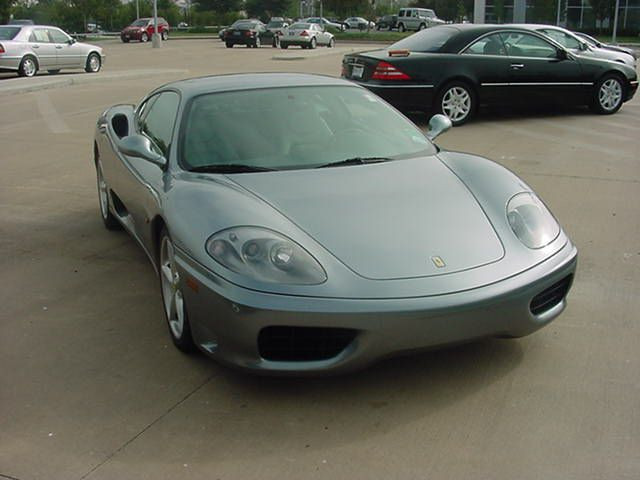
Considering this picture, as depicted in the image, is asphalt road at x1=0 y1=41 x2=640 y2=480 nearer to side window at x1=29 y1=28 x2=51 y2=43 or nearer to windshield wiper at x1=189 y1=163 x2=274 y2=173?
windshield wiper at x1=189 y1=163 x2=274 y2=173

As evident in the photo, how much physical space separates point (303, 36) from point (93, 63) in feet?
56.9

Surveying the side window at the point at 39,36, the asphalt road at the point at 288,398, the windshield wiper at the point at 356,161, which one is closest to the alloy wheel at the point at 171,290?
the asphalt road at the point at 288,398

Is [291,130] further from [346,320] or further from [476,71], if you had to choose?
[476,71]

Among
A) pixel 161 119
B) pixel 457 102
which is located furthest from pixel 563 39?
pixel 161 119

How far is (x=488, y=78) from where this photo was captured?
11609 mm

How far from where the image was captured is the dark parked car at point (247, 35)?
40844 mm

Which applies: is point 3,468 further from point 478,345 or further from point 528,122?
point 528,122

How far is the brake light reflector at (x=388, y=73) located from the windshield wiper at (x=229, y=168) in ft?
23.8

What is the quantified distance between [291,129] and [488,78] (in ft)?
24.9

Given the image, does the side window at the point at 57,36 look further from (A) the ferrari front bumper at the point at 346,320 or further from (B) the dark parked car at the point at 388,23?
(B) the dark parked car at the point at 388,23

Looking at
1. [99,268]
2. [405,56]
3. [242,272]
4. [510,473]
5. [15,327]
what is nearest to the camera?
[510,473]

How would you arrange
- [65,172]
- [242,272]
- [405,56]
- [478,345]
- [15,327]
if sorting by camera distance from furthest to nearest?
[405,56] < [65,172] < [15,327] < [478,345] < [242,272]

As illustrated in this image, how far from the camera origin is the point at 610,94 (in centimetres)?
1245

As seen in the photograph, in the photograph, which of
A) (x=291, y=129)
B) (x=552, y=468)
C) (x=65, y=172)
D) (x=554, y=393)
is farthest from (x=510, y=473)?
(x=65, y=172)
